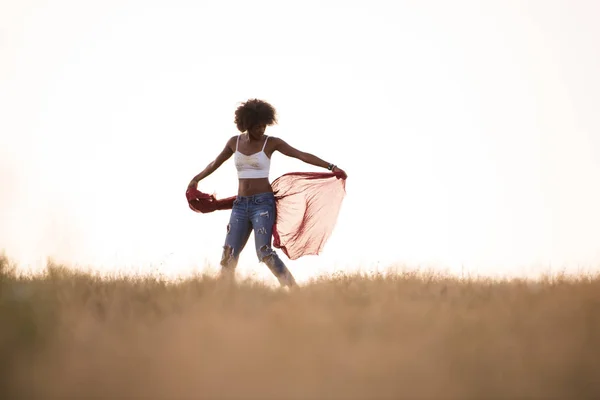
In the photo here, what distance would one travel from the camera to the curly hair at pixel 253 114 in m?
8.15

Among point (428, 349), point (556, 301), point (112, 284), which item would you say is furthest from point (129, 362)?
point (556, 301)

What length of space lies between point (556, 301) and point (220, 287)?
10.8 feet

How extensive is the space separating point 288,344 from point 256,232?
344cm

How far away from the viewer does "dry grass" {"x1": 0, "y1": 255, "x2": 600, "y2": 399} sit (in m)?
4.06

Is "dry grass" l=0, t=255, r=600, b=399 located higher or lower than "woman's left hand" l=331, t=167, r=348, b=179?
lower

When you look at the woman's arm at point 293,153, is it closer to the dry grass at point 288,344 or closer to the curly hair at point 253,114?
the curly hair at point 253,114

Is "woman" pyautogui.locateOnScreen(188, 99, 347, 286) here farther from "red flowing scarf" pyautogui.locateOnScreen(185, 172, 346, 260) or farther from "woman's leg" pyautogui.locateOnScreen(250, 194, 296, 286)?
"red flowing scarf" pyautogui.locateOnScreen(185, 172, 346, 260)

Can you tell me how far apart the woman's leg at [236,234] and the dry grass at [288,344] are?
849 mm

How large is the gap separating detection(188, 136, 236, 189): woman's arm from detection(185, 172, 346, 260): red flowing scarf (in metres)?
0.21

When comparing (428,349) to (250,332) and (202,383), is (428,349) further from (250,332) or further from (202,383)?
(202,383)

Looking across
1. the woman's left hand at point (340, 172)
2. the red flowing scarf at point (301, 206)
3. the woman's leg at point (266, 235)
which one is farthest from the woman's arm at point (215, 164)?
the woman's left hand at point (340, 172)

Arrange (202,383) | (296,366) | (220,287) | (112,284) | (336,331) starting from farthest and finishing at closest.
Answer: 1. (112,284)
2. (220,287)
3. (336,331)
4. (296,366)
5. (202,383)

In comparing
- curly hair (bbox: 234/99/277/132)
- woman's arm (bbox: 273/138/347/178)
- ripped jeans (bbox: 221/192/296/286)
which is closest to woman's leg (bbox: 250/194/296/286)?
ripped jeans (bbox: 221/192/296/286)

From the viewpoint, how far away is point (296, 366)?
4.29m
